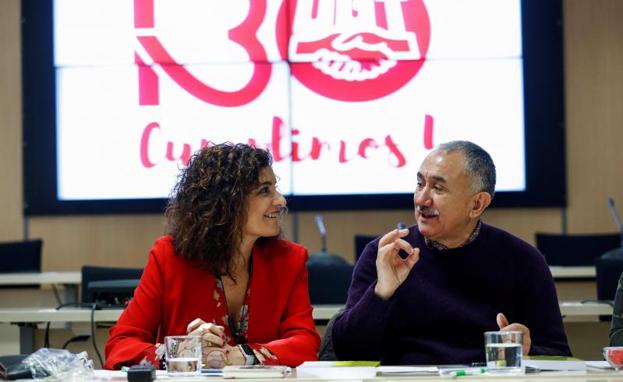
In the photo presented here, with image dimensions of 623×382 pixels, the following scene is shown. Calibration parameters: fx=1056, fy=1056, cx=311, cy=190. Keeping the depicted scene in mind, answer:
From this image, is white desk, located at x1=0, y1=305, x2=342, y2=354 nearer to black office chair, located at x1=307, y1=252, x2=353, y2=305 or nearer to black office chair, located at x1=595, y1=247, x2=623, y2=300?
black office chair, located at x1=307, y1=252, x2=353, y2=305

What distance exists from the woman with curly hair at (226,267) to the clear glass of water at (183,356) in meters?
0.50

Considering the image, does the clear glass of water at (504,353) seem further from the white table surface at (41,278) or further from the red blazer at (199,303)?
the white table surface at (41,278)

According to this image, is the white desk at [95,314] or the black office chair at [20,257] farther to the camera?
the black office chair at [20,257]

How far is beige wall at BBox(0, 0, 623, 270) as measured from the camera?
701cm

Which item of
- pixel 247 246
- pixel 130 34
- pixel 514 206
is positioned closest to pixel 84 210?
pixel 130 34

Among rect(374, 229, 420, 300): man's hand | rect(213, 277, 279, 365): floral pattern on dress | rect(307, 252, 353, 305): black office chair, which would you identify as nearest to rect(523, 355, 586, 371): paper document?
rect(374, 229, 420, 300): man's hand

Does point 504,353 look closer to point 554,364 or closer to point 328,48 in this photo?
point 554,364

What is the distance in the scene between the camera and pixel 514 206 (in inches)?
269

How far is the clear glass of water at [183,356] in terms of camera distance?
211cm

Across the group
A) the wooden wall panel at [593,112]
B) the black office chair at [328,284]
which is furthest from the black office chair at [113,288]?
the wooden wall panel at [593,112]

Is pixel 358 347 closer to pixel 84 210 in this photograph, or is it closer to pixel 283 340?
pixel 283 340

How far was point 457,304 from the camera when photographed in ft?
8.62

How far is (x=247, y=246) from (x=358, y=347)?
16.8 inches

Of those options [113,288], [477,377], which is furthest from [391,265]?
[113,288]
